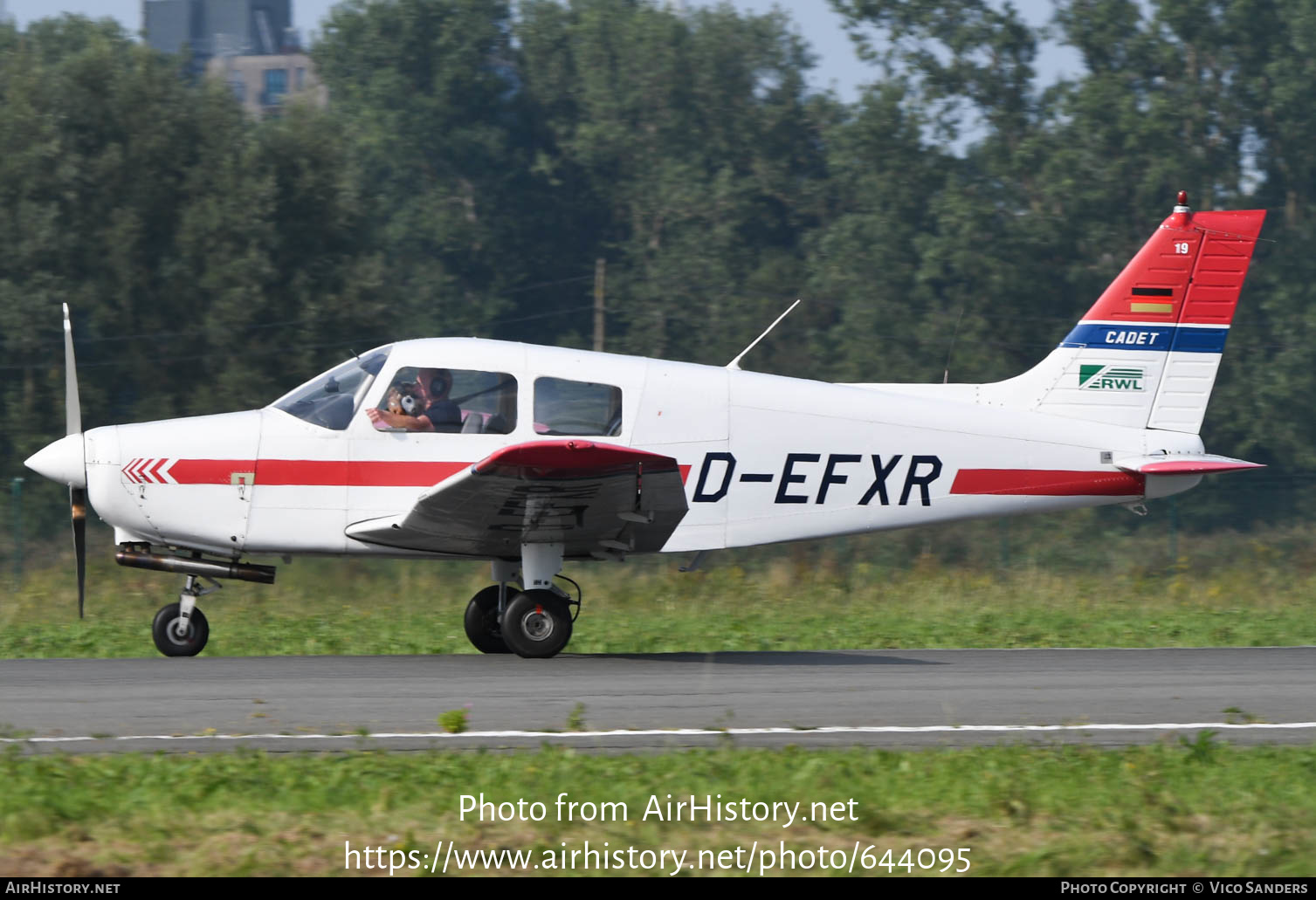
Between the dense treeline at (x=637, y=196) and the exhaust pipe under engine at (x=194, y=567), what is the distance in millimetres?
15885

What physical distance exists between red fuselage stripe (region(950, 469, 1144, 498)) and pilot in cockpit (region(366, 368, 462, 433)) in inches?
145

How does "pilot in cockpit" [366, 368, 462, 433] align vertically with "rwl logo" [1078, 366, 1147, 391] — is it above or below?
below

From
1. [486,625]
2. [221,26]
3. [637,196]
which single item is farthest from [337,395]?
[221,26]

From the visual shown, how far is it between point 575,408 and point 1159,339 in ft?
15.8

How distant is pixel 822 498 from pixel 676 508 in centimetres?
126

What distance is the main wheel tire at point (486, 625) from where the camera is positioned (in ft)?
35.7

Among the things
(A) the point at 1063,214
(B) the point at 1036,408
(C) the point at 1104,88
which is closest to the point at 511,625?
(B) the point at 1036,408

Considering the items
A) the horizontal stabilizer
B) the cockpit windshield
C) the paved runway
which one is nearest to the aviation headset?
the cockpit windshield

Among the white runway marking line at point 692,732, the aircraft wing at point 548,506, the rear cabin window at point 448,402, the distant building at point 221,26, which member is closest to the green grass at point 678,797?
the white runway marking line at point 692,732

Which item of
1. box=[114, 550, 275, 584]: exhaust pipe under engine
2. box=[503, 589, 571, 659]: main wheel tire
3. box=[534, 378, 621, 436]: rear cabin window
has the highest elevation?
box=[534, 378, 621, 436]: rear cabin window

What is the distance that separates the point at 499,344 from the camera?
33.1ft

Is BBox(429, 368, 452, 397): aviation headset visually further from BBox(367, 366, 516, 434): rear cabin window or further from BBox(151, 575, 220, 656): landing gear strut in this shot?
BBox(151, 575, 220, 656): landing gear strut

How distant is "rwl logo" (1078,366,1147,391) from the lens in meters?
11.4

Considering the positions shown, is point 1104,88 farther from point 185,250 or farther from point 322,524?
point 322,524
